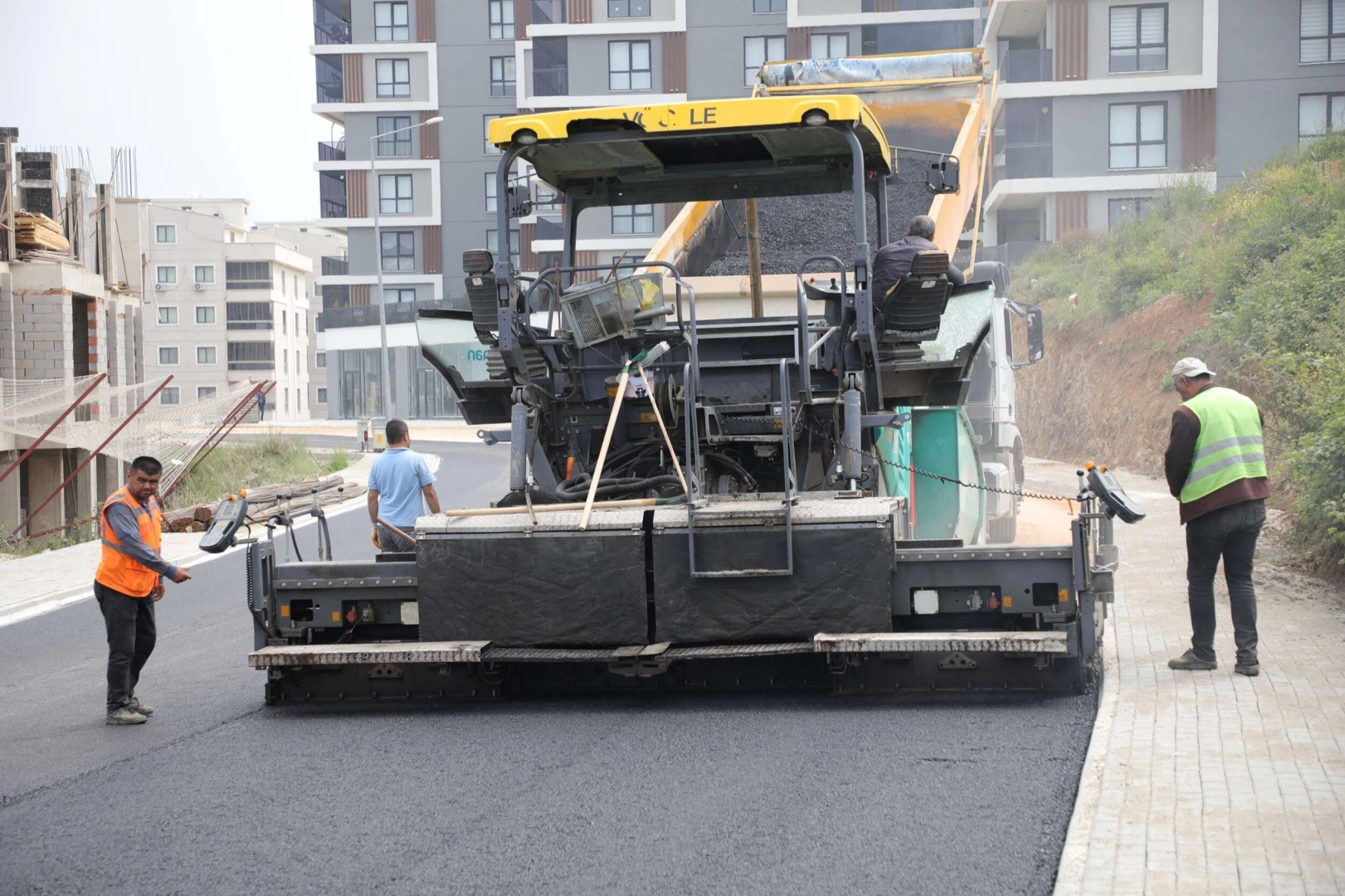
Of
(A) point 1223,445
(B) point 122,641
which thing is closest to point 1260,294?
(A) point 1223,445

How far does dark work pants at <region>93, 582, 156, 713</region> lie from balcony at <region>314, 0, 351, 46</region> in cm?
5800

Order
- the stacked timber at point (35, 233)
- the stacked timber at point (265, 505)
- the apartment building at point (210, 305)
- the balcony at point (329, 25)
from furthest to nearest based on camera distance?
the apartment building at point (210, 305) → the balcony at point (329, 25) → the stacked timber at point (35, 233) → the stacked timber at point (265, 505)

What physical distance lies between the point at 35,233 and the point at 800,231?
1601 centimetres

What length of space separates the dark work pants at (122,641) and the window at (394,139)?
56.6 metres

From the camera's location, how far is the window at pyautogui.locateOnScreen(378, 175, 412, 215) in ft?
206

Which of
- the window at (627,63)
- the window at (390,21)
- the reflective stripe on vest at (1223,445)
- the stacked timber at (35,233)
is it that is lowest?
the reflective stripe on vest at (1223,445)

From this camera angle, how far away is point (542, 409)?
8.09 metres

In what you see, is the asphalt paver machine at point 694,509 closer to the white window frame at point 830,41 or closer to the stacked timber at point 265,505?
the stacked timber at point 265,505

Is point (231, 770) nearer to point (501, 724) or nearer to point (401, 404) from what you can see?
point (501, 724)

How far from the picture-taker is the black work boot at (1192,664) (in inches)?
303

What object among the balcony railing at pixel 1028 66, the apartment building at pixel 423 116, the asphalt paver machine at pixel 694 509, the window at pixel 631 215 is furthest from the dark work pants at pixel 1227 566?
the apartment building at pixel 423 116

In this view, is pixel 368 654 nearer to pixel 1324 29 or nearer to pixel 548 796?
pixel 548 796

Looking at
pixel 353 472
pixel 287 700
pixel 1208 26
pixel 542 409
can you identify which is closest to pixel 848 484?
pixel 542 409

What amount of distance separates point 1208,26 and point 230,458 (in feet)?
92.3
